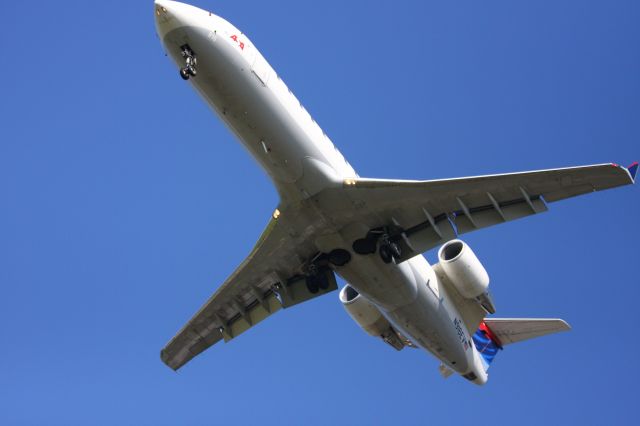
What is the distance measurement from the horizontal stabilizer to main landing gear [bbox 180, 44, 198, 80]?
17483 mm

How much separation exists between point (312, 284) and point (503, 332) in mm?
10384

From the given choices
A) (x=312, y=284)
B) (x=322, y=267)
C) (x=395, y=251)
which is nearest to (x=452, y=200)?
(x=395, y=251)

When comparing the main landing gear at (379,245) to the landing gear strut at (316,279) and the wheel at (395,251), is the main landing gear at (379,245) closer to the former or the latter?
the wheel at (395,251)

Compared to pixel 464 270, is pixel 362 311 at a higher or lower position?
higher

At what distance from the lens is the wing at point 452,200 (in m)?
23.0

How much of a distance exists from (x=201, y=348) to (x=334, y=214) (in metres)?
9.49

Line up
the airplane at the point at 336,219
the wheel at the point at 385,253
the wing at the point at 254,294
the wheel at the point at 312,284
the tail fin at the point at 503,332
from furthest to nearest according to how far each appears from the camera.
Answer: the tail fin at the point at 503,332 < the wheel at the point at 312,284 < the wing at the point at 254,294 < the wheel at the point at 385,253 < the airplane at the point at 336,219

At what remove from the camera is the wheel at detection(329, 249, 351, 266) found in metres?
25.3

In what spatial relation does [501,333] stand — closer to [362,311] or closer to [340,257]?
[362,311]

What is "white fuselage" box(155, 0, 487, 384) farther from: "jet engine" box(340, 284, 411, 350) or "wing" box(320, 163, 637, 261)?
"jet engine" box(340, 284, 411, 350)

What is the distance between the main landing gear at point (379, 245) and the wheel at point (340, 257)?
401 mm

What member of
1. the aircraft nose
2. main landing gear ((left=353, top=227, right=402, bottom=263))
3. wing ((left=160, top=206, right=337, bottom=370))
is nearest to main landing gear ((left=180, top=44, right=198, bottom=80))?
the aircraft nose

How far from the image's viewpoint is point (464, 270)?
28281mm

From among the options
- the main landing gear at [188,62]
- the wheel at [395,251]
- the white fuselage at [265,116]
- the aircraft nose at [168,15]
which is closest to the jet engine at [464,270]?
the white fuselage at [265,116]
